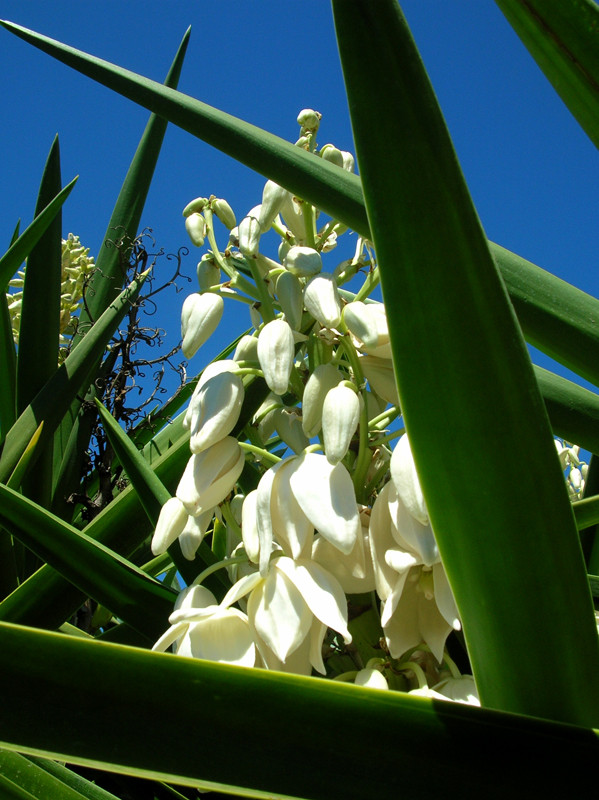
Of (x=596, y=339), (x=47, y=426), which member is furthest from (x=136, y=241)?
(x=596, y=339)

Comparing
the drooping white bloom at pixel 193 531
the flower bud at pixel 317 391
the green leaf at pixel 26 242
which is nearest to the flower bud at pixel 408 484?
the flower bud at pixel 317 391

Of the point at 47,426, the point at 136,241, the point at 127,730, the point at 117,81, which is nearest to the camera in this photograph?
the point at 127,730

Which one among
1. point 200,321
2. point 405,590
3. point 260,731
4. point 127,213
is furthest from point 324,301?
point 127,213

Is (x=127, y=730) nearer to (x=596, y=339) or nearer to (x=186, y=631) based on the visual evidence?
(x=186, y=631)

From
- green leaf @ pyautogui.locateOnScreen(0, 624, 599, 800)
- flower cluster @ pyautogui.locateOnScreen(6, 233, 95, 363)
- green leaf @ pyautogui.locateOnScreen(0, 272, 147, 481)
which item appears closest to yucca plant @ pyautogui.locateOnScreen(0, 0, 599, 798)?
green leaf @ pyautogui.locateOnScreen(0, 624, 599, 800)

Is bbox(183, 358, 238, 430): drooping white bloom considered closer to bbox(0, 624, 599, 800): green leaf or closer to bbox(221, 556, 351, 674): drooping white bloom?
bbox(221, 556, 351, 674): drooping white bloom

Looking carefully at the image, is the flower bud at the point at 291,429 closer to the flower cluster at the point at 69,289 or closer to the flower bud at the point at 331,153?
the flower bud at the point at 331,153

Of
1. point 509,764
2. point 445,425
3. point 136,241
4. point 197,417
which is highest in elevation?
point 136,241
